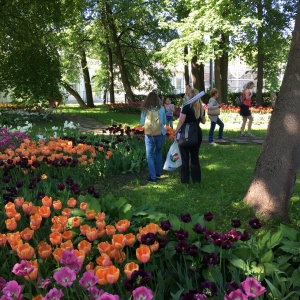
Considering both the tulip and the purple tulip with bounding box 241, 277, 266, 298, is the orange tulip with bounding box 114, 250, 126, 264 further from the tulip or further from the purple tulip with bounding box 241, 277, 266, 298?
the purple tulip with bounding box 241, 277, 266, 298

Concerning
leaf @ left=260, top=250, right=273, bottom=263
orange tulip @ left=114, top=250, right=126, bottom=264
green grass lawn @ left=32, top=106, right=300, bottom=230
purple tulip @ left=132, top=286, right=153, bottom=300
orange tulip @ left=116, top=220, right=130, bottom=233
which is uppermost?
purple tulip @ left=132, top=286, right=153, bottom=300

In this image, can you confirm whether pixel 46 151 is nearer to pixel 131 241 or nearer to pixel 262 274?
pixel 131 241

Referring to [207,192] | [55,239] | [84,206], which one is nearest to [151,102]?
[207,192]

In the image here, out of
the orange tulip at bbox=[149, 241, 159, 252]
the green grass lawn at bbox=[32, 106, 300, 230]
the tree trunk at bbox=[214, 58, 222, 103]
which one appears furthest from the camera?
the tree trunk at bbox=[214, 58, 222, 103]

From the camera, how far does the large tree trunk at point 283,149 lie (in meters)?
4.14

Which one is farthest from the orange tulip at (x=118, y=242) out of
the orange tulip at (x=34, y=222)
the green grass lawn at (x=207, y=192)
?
the green grass lawn at (x=207, y=192)

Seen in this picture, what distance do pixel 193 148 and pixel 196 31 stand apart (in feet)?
40.7

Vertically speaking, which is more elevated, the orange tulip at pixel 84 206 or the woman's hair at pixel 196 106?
the woman's hair at pixel 196 106

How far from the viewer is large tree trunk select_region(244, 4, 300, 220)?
163 inches

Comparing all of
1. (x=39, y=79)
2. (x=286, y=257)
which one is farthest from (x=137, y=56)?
(x=286, y=257)

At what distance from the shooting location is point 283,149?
418cm

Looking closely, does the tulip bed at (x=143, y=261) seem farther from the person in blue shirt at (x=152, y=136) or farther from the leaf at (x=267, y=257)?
the person in blue shirt at (x=152, y=136)

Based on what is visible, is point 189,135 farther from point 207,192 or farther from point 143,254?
point 143,254

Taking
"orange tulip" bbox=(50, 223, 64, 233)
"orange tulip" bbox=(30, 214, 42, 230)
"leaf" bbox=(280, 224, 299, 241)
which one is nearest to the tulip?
"orange tulip" bbox=(50, 223, 64, 233)
